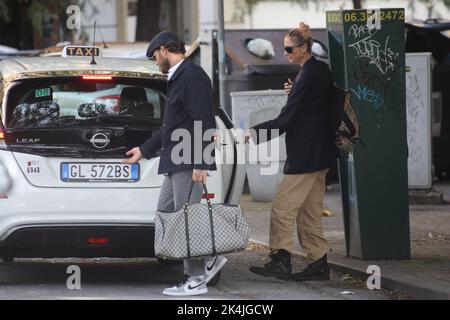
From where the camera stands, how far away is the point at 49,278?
905cm

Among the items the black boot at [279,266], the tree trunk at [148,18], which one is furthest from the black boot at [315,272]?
the tree trunk at [148,18]

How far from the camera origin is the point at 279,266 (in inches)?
350

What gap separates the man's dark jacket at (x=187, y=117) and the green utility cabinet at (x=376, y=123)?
1.77 metres

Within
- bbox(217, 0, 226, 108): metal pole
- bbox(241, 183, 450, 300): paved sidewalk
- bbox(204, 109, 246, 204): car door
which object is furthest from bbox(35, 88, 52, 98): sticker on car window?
bbox(217, 0, 226, 108): metal pole

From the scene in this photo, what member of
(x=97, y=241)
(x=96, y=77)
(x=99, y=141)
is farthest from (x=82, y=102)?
(x=97, y=241)

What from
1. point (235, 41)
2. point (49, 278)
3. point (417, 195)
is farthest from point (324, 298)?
point (235, 41)

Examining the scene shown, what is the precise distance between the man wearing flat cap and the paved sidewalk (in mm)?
1483

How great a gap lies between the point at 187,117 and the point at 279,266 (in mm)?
1550

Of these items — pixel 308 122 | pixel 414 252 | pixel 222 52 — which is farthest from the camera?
pixel 222 52

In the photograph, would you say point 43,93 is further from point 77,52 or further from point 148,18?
point 148,18

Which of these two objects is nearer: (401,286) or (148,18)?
(401,286)

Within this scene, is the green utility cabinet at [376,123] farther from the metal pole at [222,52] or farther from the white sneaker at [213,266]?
the metal pole at [222,52]

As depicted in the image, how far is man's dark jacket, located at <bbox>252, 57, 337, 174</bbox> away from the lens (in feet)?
28.3

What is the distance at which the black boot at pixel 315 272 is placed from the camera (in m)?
8.86
